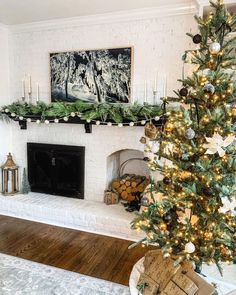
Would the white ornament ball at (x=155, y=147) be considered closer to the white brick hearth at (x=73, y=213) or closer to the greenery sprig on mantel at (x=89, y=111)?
the greenery sprig on mantel at (x=89, y=111)

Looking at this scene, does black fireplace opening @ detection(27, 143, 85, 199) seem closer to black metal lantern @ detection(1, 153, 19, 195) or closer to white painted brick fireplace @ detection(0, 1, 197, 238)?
white painted brick fireplace @ detection(0, 1, 197, 238)

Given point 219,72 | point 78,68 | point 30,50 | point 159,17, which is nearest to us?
point 219,72

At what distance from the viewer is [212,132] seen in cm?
187

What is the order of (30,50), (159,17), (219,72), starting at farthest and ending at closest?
(30,50) < (159,17) < (219,72)

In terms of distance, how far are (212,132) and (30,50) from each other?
3112mm

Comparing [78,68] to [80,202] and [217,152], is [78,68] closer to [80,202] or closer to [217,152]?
[80,202]

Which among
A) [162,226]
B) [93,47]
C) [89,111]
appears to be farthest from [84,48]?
[162,226]

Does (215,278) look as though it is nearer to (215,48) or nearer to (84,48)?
(215,48)

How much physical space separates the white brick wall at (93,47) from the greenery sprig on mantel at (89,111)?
31 cm

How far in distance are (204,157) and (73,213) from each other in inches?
80.5

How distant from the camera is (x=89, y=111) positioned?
327 cm

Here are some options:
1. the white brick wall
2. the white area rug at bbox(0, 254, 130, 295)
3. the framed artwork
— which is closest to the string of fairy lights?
the white brick wall

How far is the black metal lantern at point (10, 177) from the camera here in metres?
3.90

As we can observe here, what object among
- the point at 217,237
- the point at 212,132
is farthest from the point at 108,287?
the point at 212,132
